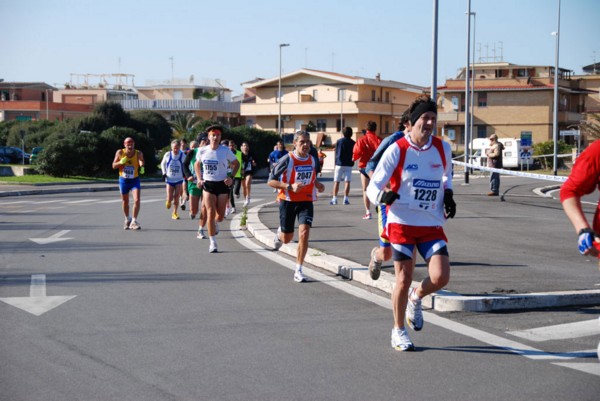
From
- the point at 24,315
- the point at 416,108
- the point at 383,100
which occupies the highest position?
the point at 383,100

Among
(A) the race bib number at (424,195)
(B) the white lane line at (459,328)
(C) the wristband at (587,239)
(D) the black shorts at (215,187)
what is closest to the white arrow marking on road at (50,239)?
(D) the black shorts at (215,187)

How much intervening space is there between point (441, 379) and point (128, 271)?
639cm

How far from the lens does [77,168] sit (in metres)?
44.0

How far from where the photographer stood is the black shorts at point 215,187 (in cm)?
1377

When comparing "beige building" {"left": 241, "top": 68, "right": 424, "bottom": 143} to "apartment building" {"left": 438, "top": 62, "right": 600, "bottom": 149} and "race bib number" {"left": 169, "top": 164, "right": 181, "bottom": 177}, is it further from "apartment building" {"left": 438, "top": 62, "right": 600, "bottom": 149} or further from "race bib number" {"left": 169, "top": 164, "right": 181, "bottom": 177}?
"race bib number" {"left": 169, "top": 164, "right": 181, "bottom": 177}

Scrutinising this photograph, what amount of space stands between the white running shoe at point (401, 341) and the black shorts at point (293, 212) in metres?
4.06

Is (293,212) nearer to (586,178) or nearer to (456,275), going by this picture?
(456,275)

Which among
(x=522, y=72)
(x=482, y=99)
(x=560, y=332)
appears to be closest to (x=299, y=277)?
(x=560, y=332)

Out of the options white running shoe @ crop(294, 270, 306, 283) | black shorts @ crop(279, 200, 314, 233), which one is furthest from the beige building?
white running shoe @ crop(294, 270, 306, 283)

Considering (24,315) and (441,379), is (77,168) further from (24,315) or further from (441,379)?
(441,379)

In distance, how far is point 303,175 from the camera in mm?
11086

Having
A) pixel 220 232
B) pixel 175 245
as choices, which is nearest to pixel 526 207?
pixel 220 232

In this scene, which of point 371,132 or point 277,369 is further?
point 371,132

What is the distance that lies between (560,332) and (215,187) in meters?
7.38
